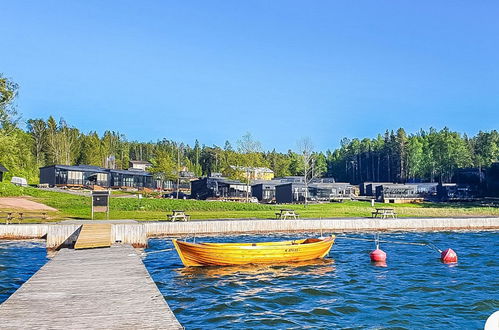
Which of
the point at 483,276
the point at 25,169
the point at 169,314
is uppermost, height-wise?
the point at 25,169

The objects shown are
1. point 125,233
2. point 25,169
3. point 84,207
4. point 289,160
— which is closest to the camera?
point 125,233

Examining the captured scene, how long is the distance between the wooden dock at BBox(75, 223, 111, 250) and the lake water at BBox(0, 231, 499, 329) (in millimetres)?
2768

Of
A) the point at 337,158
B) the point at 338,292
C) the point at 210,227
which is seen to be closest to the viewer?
the point at 338,292

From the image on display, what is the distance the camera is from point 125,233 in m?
29.5

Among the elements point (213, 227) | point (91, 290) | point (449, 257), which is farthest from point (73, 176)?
point (91, 290)

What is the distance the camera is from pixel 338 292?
1916 cm

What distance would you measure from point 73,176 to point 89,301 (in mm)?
86514

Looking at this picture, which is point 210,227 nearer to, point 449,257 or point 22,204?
point 449,257

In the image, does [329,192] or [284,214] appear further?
[329,192]

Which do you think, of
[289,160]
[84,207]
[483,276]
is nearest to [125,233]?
[483,276]

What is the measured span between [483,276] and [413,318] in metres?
9.68

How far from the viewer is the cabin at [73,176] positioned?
89938mm

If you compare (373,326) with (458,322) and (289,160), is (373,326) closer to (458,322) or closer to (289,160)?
(458,322)

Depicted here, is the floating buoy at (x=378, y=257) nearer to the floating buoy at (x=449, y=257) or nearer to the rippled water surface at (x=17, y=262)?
the floating buoy at (x=449, y=257)
